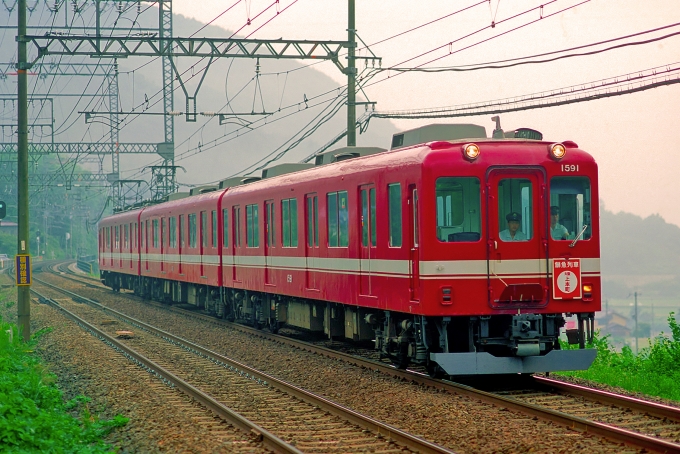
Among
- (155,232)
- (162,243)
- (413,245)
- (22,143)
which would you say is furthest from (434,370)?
(155,232)

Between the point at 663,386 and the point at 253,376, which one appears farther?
the point at 253,376

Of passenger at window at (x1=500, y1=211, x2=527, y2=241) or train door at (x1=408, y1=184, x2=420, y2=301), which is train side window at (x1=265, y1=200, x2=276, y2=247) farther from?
passenger at window at (x1=500, y1=211, x2=527, y2=241)

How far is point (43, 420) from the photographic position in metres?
9.56

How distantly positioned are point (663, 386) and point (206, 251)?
14896 millimetres

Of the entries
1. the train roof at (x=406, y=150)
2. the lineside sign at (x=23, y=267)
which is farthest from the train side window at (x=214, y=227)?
the lineside sign at (x=23, y=267)

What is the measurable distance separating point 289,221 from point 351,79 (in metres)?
4.76

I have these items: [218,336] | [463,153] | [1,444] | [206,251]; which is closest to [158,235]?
[206,251]

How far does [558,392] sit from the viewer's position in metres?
11.4

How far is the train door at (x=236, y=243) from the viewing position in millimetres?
22013

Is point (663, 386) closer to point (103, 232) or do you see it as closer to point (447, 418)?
point (447, 418)

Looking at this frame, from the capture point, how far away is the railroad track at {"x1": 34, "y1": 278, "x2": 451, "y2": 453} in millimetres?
8805

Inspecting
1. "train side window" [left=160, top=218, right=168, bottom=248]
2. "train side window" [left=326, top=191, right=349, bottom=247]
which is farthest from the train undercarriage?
"train side window" [left=160, top=218, right=168, bottom=248]

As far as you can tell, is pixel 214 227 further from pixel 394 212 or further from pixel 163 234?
pixel 394 212

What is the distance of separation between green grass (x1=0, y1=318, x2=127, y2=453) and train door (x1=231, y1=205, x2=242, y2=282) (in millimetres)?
8624
